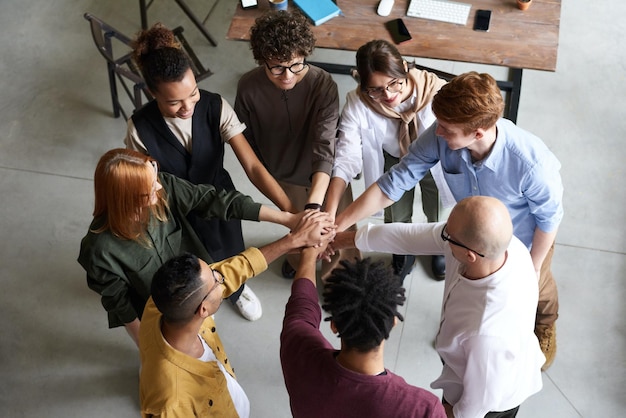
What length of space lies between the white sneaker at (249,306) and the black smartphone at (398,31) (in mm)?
1600

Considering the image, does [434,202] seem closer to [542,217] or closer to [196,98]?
[542,217]

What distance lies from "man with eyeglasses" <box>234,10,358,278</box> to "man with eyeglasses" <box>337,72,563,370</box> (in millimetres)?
299

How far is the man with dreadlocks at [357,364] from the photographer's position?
5.80 feet

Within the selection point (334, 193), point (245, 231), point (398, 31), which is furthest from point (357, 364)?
point (398, 31)

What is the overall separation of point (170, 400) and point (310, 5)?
251 cm

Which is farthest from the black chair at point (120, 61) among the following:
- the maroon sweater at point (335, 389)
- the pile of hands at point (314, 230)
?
the maroon sweater at point (335, 389)

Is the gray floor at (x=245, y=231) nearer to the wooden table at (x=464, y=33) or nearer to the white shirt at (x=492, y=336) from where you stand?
the wooden table at (x=464, y=33)

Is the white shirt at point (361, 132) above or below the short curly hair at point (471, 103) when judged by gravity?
below

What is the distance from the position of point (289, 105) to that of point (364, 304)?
1.23 m

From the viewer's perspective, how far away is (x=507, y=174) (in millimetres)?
2396

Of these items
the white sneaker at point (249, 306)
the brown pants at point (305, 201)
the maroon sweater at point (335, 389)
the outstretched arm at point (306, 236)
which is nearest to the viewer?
the maroon sweater at point (335, 389)

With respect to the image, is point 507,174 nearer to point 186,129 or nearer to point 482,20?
point 186,129

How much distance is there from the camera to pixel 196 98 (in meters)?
2.51

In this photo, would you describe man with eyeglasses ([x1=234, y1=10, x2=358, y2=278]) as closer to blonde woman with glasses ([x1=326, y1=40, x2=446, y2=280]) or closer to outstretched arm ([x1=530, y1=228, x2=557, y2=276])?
blonde woman with glasses ([x1=326, y1=40, x2=446, y2=280])
